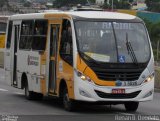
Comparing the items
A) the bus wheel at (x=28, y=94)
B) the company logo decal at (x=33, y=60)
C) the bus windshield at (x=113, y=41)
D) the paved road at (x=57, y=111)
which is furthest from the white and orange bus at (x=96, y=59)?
the bus wheel at (x=28, y=94)

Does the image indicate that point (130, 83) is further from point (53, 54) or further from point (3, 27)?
point (3, 27)

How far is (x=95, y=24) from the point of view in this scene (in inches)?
673

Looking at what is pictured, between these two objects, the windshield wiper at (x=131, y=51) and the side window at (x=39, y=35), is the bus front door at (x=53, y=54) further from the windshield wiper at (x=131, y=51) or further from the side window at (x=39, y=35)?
the windshield wiper at (x=131, y=51)

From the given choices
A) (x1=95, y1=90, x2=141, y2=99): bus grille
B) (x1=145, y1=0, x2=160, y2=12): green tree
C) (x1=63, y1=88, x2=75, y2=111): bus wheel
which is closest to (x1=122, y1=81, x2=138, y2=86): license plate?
(x1=95, y1=90, x2=141, y2=99): bus grille

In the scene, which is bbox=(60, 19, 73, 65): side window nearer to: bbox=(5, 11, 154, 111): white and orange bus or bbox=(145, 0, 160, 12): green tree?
bbox=(5, 11, 154, 111): white and orange bus

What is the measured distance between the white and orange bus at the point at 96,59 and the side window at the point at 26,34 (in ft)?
5.11

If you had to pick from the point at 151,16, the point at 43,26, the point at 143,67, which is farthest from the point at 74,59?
the point at 151,16

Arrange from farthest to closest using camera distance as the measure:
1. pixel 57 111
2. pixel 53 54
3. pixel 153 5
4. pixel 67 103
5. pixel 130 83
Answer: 1. pixel 153 5
2. pixel 53 54
3. pixel 57 111
4. pixel 67 103
5. pixel 130 83

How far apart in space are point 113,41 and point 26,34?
472 centimetres

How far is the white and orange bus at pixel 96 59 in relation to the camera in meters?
16.3

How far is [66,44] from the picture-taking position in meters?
17.3

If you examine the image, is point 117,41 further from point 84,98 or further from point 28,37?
point 28,37

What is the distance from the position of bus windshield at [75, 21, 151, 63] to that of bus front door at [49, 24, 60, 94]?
124cm

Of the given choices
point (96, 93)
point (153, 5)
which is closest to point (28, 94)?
point (96, 93)
